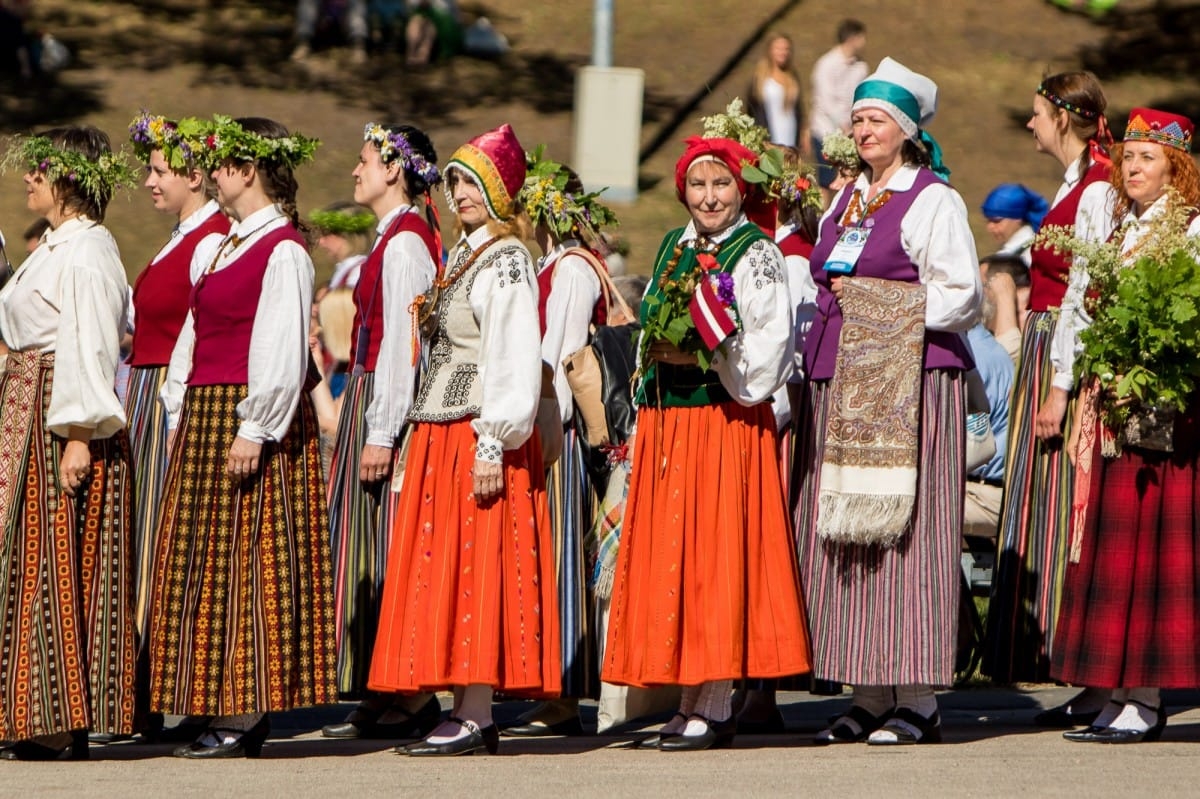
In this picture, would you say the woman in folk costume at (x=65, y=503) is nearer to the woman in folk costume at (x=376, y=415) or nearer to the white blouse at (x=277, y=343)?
the white blouse at (x=277, y=343)

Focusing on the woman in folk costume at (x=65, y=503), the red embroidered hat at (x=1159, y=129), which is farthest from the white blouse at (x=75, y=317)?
the red embroidered hat at (x=1159, y=129)

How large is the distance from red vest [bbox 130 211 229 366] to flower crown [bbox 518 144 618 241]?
1.11m

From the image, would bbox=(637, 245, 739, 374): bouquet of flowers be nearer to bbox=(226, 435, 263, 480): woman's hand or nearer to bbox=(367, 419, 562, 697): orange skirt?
bbox=(367, 419, 562, 697): orange skirt

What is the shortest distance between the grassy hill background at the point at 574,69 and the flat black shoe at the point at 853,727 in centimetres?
1150

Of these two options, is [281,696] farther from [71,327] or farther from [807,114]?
[807,114]

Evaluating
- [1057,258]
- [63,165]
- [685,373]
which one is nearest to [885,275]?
[685,373]

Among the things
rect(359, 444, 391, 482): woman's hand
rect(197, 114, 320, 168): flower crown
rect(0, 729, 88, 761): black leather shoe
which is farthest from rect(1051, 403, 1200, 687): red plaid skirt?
rect(0, 729, 88, 761): black leather shoe

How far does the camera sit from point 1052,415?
715 cm

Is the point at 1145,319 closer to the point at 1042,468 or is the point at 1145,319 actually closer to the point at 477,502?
the point at 1042,468

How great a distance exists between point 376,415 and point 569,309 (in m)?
0.86

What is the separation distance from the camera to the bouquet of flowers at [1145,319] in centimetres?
637

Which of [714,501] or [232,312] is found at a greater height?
[232,312]

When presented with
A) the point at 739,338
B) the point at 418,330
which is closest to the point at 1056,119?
the point at 739,338

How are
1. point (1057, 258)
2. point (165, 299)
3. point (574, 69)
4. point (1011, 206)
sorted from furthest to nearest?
point (574, 69), point (1011, 206), point (165, 299), point (1057, 258)
